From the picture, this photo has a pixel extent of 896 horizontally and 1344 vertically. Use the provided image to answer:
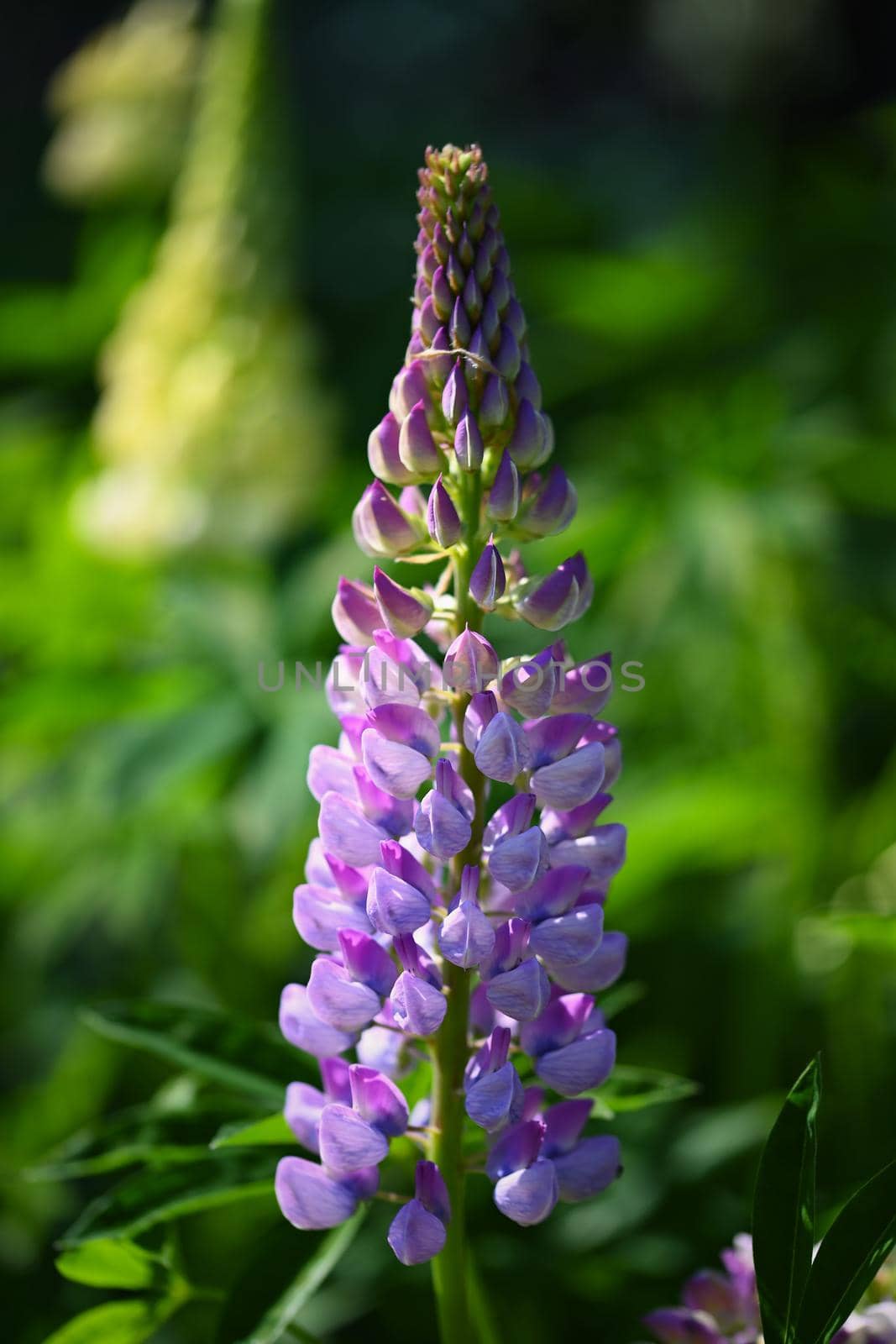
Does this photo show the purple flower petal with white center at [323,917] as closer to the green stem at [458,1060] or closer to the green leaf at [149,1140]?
the green stem at [458,1060]

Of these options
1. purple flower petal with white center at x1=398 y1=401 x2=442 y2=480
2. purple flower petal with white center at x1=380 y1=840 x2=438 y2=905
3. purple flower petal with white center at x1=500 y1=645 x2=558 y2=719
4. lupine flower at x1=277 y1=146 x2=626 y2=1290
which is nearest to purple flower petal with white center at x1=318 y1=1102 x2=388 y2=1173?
lupine flower at x1=277 y1=146 x2=626 y2=1290

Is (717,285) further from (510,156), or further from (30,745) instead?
(510,156)

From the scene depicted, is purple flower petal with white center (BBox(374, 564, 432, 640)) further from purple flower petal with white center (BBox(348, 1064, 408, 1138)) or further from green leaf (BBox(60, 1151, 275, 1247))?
green leaf (BBox(60, 1151, 275, 1247))

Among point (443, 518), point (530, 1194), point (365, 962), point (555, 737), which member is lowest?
point (530, 1194)

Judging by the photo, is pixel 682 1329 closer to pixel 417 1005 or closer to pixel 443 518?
pixel 417 1005

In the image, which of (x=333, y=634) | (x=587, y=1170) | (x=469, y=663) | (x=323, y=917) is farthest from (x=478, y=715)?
(x=333, y=634)

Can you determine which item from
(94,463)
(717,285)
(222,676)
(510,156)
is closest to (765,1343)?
(222,676)
